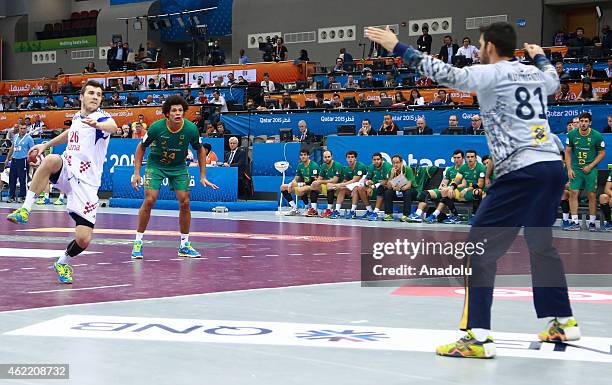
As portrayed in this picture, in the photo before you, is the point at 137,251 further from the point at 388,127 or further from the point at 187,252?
the point at 388,127

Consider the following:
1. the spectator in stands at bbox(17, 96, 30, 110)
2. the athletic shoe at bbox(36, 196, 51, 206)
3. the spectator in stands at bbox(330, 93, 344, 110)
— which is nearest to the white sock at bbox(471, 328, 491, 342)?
the spectator in stands at bbox(330, 93, 344, 110)

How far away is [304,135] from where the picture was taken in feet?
72.9

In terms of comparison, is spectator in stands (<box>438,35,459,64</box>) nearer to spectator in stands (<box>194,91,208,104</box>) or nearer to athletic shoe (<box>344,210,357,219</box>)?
spectator in stands (<box>194,91,208,104</box>)

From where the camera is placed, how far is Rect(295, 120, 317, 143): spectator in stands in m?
21.9

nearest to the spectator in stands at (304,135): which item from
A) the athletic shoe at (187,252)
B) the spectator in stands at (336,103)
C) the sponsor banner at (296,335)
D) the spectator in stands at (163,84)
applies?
the spectator in stands at (336,103)

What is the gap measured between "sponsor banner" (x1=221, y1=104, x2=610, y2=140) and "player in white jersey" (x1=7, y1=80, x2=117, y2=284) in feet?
42.2

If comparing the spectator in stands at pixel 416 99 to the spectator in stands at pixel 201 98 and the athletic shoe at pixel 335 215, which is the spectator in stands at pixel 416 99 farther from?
the spectator in stands at pixel 201 98

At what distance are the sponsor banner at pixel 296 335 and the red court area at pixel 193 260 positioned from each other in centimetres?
111

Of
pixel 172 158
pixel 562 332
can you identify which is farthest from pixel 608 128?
pixel 562 332

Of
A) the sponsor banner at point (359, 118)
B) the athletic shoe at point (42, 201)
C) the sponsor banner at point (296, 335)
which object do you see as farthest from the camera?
the athletic shoe at point (42, 201)

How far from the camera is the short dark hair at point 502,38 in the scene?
16.7 feet

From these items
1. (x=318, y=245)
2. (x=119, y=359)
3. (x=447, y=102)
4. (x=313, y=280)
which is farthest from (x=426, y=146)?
(x=119, y=359)

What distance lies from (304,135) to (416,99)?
9.99 feet

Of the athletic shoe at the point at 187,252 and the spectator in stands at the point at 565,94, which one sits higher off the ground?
the spectator in stands at the point at 565,94
